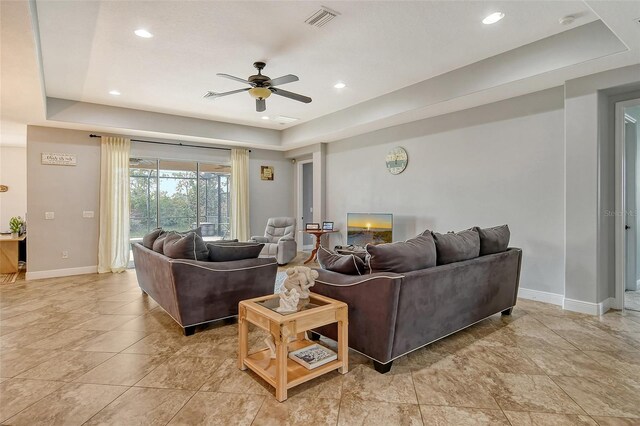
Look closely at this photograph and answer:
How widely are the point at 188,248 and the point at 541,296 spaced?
13.5ft

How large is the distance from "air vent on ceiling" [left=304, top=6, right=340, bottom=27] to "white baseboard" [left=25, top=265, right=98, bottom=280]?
5.67 metres

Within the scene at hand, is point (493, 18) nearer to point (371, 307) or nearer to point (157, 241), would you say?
point (371, 307)

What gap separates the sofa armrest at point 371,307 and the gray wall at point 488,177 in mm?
2866

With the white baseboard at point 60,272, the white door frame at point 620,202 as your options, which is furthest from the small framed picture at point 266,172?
the white door frame at point 620,202

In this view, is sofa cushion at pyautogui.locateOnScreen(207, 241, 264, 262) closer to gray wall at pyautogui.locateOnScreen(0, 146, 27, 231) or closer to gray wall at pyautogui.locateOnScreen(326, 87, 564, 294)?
gray wall at pyautogui.locateOnScreen(326, 87, 564, 294)

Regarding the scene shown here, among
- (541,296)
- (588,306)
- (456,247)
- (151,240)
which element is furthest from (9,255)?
(588,306)

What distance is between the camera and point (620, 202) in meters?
3.65

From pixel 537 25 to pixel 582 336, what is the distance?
291 centimetres

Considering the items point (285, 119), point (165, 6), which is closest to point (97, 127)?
point (285, 119)

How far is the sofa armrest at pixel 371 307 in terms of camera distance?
7.32ft

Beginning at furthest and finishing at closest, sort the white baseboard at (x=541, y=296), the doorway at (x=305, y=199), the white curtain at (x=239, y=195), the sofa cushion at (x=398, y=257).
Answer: the doorway at (x=305, y=199) < the white curtain at (x=239, y=195) < the white baseboard at (x=541, y=296) < the sofa cushion at (x=398, y=257)

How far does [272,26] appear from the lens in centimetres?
318

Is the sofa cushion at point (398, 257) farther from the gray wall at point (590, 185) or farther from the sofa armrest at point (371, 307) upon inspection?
the gray wall at point (590, 185)

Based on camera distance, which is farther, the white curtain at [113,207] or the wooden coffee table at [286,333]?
the white curtain at [113,207]
